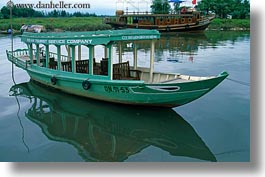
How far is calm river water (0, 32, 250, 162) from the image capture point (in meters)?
5.44

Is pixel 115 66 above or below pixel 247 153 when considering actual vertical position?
above

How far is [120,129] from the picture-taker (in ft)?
21.5

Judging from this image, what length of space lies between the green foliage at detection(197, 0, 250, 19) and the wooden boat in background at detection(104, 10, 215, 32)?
99 cm

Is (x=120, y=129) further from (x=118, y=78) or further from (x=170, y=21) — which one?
(x=170, y=21)

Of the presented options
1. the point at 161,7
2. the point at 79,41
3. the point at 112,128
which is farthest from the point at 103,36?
the point at 161,7

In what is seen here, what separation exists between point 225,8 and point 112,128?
26.2 meters

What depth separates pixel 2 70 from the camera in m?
13.1

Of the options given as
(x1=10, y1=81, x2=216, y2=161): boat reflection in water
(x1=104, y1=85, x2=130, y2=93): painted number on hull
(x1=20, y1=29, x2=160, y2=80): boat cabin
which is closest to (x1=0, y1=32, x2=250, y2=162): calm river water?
(x1=10, y1=81, x2=216, y2=161): boat reflection in water

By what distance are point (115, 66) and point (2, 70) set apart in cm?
695

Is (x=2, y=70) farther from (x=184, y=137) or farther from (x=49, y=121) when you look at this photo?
(x=184, y=137)

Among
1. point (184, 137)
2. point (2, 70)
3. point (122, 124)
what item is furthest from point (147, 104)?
point (2, 70)

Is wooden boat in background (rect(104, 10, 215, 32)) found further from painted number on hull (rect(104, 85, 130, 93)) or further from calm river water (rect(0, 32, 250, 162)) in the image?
painted number on hull (rect(104, 85, 130, 93))

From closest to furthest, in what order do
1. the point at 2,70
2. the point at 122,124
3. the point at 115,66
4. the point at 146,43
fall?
the point at 122,124, the point at 115,66, the point at 2,70, the point at 146,43

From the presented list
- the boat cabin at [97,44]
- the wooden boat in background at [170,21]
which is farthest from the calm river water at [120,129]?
the wooden boat in background at [170,21]
